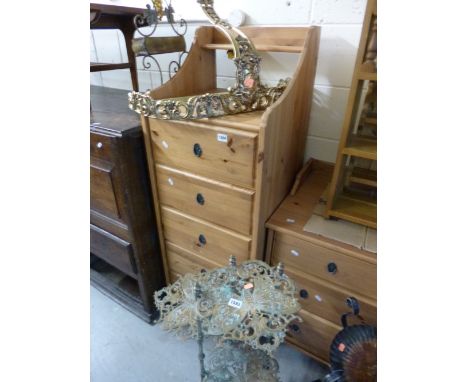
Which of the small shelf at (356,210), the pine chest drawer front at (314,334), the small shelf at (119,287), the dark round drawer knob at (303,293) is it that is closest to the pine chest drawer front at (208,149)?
the small shelf at (356,210)

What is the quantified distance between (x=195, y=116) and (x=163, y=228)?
531 mm

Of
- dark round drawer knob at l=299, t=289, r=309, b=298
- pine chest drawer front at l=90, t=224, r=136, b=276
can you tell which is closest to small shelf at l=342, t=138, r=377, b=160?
dark round drawer knob at l=299, t=289, r=309, b=298

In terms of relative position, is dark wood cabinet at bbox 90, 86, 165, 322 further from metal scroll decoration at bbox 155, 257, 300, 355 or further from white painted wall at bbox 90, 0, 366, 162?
white painted wall at bbox 90, 0, 366, 162

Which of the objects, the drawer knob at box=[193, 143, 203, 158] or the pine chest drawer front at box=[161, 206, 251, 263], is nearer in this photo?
the drawer knob at box=[193, 143, 203, 158]

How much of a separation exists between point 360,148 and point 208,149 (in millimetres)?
428

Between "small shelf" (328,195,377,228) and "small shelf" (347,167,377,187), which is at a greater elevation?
"small shelf" (347,167,377,187)

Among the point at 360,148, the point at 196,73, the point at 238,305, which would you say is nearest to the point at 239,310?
the point at 238,305

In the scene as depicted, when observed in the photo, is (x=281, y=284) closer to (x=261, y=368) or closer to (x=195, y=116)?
(x=261, y=368)

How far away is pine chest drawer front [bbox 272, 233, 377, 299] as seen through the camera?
82 cm

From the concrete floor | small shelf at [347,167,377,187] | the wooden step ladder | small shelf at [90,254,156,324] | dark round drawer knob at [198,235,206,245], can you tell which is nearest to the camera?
the wooden step ladder

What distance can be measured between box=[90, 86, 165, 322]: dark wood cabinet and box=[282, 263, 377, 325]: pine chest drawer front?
590 mm

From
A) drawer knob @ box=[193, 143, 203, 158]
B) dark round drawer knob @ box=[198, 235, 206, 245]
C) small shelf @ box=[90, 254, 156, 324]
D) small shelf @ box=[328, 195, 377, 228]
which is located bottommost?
small shelf @ box=[90, 254, 156, 324]

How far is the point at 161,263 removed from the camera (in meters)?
1.28
